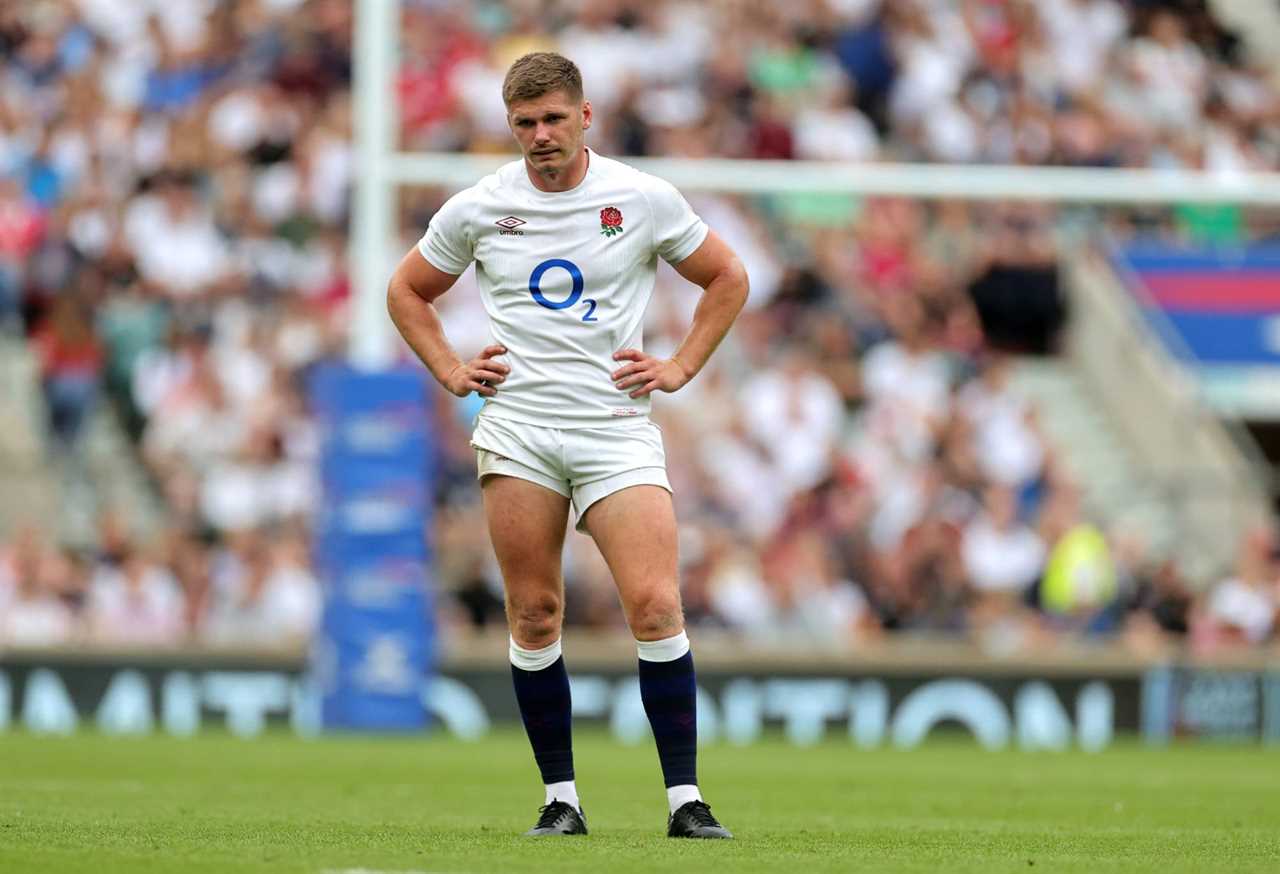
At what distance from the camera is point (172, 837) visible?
7352 mm

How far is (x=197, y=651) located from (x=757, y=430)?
4705 millimetres

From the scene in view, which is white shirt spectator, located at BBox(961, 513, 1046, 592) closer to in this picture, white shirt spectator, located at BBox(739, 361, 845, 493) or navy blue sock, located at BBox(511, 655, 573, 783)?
white shirt spectator, located at BBox(739, 361, 845, 493)

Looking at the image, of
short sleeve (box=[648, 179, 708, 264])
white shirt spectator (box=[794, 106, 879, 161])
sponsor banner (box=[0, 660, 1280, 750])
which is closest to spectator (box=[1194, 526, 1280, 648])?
sponsor banner (box=[0, 660, 1280, 750])

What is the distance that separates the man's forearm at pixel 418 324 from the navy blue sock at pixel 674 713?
1.16 meters

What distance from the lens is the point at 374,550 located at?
1631 cm

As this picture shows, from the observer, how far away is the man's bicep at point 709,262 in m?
7.60

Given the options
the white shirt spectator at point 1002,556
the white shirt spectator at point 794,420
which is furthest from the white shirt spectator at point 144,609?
the white shirt spectator at point 1002,556

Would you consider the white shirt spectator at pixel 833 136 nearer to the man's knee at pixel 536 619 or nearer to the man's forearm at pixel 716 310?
the man's forearm at pixel 716 310

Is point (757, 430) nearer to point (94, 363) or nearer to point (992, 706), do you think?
point (992, 706)

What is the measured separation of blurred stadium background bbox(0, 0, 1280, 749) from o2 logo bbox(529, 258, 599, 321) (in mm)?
8831

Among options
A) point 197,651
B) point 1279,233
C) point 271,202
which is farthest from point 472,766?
point 1279,233

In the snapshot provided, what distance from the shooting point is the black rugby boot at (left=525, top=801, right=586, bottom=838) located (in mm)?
7605

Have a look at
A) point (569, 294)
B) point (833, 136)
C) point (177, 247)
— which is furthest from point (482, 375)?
point (833, 136)

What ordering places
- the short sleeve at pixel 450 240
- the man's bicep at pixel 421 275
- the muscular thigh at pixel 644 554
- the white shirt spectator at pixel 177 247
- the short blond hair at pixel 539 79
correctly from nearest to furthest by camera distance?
the short blond hair at pixel 539 79, the muscular thigh at pixel 644 554, the short sleeve at pixel 450 240, the man's bicep at pixel 421 275, the white shirt spectator at pixel 177 247
